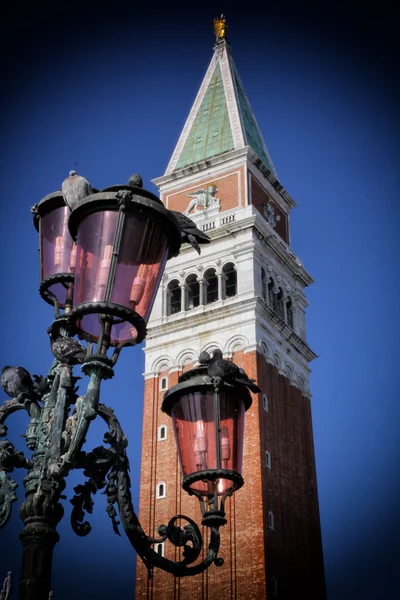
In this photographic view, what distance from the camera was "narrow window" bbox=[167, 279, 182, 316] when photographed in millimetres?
37812

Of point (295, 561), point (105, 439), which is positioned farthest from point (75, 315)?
point (295, 561)

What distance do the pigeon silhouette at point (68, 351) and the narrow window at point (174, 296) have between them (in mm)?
31732

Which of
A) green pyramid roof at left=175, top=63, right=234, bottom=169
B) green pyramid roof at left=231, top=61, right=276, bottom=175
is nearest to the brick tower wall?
green pyramid roof at left=175, top=63, right=234, bottom=169

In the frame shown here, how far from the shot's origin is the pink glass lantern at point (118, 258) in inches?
221

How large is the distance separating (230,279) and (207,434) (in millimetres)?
30655

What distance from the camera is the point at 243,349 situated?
112 feet

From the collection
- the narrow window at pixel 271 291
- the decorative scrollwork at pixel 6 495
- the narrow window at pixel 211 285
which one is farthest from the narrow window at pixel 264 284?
the decorative scrollwork at pixel 6 495

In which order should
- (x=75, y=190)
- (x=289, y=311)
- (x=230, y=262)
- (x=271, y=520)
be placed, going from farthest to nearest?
(x=289, y=311) → (x=230, y=262) → (x=271, y=520) → (x=75, y=190)

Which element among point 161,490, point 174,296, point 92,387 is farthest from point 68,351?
point 174,296

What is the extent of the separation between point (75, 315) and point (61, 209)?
4.57 feet

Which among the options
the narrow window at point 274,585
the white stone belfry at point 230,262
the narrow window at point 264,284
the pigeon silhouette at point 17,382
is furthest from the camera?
the narrow window at point 264,284

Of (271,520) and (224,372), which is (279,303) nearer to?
(271,520)

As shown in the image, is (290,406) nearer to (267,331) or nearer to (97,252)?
(267,331)

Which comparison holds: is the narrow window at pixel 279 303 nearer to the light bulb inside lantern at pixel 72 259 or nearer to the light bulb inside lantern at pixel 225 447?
the light bulb inside lantern at pixel 225 447
